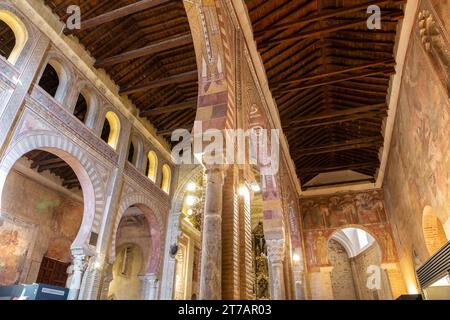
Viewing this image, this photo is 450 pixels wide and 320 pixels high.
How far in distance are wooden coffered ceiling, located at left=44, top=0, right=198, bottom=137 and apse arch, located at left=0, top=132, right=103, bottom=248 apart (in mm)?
2803

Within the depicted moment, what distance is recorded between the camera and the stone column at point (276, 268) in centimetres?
791

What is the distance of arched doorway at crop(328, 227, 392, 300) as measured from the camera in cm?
1820

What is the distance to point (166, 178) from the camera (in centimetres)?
1366

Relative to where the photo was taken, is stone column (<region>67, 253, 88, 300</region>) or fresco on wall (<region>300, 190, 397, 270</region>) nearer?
stone column (<region>67, 253, 88, 300</region>)

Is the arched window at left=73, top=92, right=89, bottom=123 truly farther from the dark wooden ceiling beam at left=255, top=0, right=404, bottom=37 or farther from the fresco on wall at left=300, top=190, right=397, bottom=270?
the fresco on wall at left=300, top=190, right=397, bottom=270

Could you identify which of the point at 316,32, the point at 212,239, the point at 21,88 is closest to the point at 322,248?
the point at 316,32

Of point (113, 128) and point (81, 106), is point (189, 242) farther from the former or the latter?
point (81, 106)

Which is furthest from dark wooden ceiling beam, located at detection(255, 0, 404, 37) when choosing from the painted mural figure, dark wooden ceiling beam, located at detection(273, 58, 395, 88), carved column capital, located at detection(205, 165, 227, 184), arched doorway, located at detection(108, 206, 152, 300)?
arched doorway, located at detection(108, 206, 152, 300)

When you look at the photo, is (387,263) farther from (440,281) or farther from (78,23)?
(78,23)

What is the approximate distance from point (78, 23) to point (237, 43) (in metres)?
4.48

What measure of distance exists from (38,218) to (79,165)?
4450mm

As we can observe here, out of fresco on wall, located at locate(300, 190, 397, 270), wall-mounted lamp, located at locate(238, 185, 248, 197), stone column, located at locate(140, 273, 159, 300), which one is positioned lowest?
stone column, located at locate(140, 273, 159, 300)

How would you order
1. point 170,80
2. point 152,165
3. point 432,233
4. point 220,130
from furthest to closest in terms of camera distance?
point 152,165, point 170,80, point 432,233, point 220,130

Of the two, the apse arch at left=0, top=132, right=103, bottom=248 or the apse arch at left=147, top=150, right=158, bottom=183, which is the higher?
the apse arch at left=147, top=150, right=158, bottom=183
